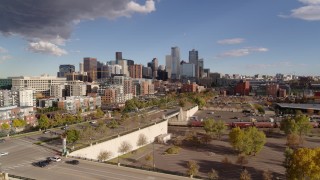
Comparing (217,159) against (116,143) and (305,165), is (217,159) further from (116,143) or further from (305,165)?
(305,165)

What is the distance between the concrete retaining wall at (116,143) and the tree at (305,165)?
18891 millimetres

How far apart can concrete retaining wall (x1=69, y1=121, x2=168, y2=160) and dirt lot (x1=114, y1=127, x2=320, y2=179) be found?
1.54m

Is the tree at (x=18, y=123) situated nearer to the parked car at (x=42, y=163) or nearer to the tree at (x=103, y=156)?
the tree at (x=103, y=156)

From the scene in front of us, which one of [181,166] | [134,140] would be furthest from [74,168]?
[134,140]

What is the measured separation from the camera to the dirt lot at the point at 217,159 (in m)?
31.1

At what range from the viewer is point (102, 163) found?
85.7 ft

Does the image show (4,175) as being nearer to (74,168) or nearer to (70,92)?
(74,168)

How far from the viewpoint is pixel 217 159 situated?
117 feet

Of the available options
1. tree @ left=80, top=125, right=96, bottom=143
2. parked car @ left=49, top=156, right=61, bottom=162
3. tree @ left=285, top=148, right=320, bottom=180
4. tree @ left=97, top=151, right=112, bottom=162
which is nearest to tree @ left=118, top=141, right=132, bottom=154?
tree @ left=97, top=151, right=112, bottom=162

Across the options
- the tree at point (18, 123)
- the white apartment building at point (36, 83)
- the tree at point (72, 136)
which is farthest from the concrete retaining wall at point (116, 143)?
the white apartment building at point (36, 83)

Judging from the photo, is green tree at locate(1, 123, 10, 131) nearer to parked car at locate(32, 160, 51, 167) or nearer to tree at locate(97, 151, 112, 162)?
tree at locate(97, 151, 112, 162)

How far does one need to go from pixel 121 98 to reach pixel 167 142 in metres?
59.5

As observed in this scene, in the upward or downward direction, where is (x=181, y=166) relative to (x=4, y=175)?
downward

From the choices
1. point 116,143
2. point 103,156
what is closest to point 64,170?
point 103,156
